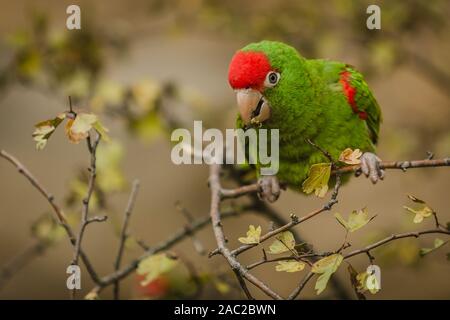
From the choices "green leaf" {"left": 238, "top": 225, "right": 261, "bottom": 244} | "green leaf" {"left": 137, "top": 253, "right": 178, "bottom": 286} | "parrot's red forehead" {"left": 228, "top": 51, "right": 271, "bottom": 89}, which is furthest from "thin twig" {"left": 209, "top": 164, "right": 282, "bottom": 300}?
"parrot's red forehead" {"left": 228, "top": 51, "right": 271, "bottom": 89}

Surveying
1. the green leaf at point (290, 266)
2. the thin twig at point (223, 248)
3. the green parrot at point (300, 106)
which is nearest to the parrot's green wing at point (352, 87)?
the green parrot at point (300, 106)

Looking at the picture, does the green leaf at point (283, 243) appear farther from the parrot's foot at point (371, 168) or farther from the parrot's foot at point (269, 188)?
the parrot's foot at point (269, 188)

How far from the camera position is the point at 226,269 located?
1.87 m

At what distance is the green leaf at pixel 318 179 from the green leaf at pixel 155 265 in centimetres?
47

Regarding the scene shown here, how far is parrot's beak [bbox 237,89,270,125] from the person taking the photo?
173cm

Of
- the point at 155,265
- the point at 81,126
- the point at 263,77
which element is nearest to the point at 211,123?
the point at 263,77

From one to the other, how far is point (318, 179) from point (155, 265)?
1.72ft

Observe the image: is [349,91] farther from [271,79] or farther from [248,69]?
[248,69]

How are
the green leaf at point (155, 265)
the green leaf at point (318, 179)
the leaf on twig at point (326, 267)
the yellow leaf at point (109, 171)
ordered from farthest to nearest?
the yellow leaf at point (109, 171), the green leaf at point (155, 265), the green leaf at point (318, 179), the leaf on twig at point (326, 267)

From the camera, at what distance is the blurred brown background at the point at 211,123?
285cm

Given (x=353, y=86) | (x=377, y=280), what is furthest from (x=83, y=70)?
(x=377, y=280)

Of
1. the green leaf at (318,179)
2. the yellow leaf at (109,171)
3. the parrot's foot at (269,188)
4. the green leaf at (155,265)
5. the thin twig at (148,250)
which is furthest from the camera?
the yellow leaf at (109,171)
